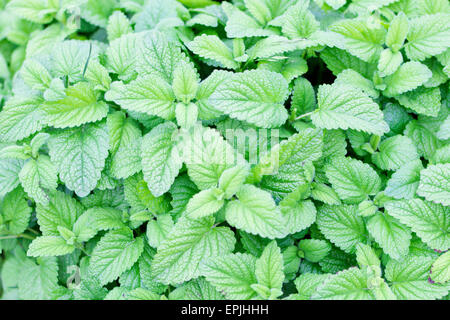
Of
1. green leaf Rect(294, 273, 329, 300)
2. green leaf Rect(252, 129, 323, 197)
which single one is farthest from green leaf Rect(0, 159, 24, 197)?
green leaf Rect(294, 273, 329, 300)

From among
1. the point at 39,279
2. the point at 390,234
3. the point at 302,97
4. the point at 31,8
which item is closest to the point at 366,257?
the point at 390,234

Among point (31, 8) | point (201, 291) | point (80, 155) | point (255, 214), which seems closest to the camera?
point (255, 214)

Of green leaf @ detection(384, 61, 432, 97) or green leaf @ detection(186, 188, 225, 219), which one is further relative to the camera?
green leaf @ detection(384, 61, 432, 97)

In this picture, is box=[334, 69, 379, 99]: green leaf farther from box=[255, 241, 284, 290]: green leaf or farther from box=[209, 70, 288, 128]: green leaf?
box=[255, 241, 284, 290]: green leaf

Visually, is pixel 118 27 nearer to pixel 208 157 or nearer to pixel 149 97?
pixel 149 97

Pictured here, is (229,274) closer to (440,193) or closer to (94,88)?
(440,193)

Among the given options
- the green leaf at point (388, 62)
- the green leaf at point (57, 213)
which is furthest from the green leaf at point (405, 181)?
the green leaf at point (57, 213)

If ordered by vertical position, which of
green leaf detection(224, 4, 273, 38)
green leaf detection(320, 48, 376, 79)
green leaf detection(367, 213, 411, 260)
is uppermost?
Result: green leaf detection(224, 4, 273, 38)
